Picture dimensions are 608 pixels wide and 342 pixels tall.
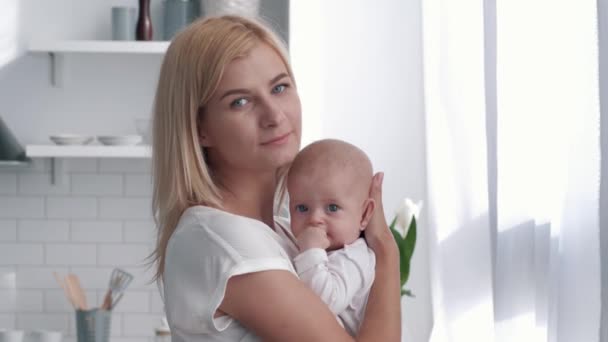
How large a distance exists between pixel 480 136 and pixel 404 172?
1.02m

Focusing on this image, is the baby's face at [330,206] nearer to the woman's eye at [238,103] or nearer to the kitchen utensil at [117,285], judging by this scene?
the woman's eye at [238,103]

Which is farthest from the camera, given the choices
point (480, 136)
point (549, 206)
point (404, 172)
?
point (404, 172)

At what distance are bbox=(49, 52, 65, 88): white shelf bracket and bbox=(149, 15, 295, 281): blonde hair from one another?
2984mm

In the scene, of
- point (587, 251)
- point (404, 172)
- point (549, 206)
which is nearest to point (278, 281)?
point (587, 251)

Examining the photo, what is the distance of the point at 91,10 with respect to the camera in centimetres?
470

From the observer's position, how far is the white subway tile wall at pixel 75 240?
4.66m

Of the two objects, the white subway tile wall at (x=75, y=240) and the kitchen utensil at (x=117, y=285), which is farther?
the white subway tile wall at (x=75, y=240)

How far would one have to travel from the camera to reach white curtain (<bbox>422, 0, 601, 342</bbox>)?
2.43 metres

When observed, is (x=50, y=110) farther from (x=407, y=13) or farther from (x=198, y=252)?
(x=198, y=252)

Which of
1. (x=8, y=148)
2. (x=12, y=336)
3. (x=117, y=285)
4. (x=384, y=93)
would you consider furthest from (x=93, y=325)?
(x=384, y=93)

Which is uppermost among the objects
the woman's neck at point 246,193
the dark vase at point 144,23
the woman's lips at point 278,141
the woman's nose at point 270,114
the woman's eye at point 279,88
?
the dark vase at point 144,23

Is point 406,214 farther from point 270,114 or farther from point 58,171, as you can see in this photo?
point 270,114

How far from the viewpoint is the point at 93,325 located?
14.3 feet

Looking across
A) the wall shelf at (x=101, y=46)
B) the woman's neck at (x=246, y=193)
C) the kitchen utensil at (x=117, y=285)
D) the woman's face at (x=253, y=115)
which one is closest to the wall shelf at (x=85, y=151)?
the wall shelf at (x=101, y=46)
